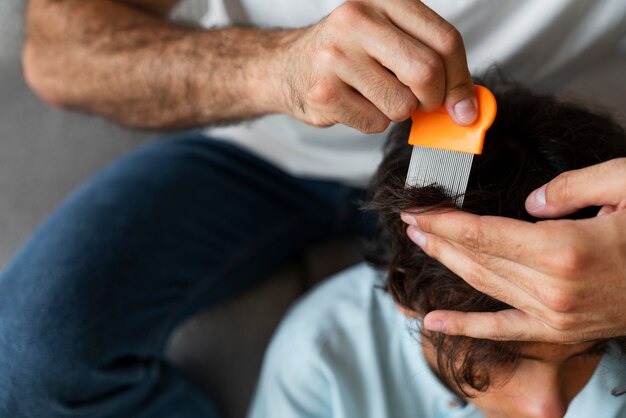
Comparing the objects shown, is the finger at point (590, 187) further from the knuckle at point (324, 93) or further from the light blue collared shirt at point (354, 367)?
the light blue collared shirt at point (354, 367)

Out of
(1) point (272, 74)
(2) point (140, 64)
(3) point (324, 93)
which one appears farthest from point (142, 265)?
(3) point (324, 93)

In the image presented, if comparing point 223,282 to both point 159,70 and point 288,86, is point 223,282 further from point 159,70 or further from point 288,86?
point 288,86

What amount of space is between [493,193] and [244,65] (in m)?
0.38

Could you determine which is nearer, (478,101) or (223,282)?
(478,101)

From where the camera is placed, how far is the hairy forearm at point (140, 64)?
93 centimetres

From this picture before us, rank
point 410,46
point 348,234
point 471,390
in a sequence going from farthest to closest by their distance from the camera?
point 348,234 → point 471,390 → point 410,46

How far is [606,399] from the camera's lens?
0.88m

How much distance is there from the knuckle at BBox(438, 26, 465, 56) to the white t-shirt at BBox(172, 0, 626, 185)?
14.4 inches

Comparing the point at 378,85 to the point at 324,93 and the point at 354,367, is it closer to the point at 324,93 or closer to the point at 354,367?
the point at 324,93

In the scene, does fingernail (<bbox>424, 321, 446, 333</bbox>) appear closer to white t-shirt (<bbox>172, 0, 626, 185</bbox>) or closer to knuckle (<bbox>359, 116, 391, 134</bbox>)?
knuckle (<bbox>359, 116, 391, 134</bbox>)

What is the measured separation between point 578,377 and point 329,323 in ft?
1.24

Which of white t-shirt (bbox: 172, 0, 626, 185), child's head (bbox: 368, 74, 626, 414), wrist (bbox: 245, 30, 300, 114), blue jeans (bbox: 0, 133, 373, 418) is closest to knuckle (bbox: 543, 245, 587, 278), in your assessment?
child's head (bbox: 368, 74, 626, 414)

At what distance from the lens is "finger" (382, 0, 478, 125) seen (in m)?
0.63

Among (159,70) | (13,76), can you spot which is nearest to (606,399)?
(159,70)
